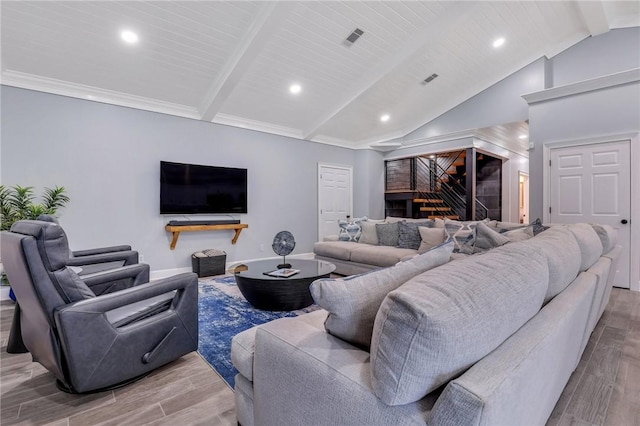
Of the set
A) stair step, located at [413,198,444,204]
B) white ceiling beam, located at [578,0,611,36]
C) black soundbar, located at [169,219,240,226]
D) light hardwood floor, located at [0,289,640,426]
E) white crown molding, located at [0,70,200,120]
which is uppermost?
→ white ceiling beam, located at [578,0,611,36]

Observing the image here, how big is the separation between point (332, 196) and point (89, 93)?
15.0ft

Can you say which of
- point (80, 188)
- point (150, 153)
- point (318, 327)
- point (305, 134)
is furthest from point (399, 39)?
point (80, 188)

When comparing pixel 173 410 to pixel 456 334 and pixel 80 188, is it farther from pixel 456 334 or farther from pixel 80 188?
pixel 80 188

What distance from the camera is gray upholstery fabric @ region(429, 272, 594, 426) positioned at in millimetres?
636

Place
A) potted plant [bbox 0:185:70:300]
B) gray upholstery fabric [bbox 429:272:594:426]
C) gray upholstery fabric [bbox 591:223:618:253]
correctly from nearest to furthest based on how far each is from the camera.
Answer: gray upholstery fabric [bbox 429:272:594:426], gray upholstery fabric [bbox 591:223:618:253], potted plant [bbox 0:185:70:300]

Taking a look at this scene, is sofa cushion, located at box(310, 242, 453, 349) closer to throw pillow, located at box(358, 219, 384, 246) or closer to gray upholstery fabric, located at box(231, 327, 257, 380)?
gray upholstery fabric, located at box(231, 327, 257, 380)

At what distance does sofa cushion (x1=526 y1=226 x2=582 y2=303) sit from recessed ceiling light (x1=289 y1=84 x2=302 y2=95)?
14.0 ft

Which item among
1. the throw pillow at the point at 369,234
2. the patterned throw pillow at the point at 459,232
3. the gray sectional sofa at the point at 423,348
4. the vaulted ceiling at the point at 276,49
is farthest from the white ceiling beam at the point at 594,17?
the gray sectional sofa at the point at 423,348

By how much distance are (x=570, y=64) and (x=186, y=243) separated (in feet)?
22.5

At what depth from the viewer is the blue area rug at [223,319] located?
2150 millimetres

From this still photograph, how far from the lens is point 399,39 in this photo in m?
4.30

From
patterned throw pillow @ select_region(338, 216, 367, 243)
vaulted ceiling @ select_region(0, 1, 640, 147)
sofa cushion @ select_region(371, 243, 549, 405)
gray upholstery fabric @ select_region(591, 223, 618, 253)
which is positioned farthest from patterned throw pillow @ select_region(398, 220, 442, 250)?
sofa cushion @ select_region(371, 243, 549, 405)

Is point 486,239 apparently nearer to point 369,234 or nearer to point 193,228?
point 369,234

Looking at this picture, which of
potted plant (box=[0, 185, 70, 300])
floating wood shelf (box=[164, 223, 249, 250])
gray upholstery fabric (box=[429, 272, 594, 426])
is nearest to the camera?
gray upholstery fabric (box=[429, 272, 594, 426])
